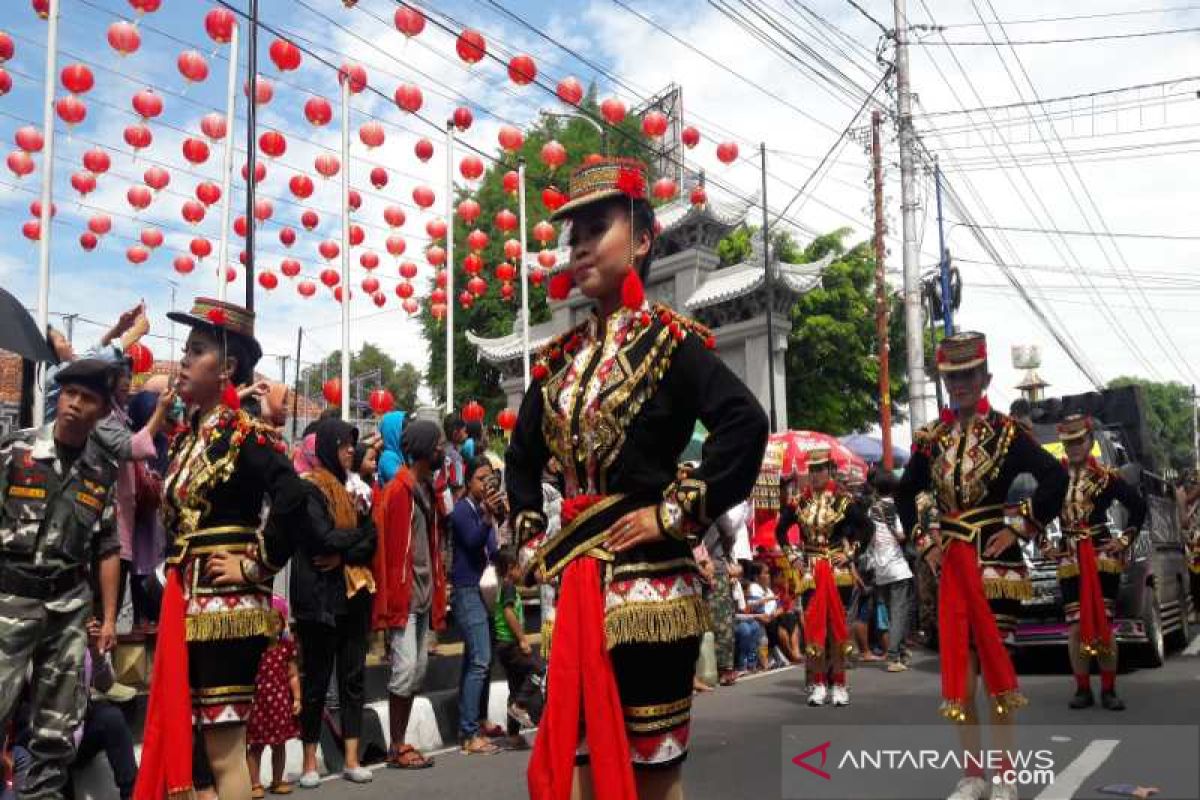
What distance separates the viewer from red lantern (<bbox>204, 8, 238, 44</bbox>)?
12547 millimetres

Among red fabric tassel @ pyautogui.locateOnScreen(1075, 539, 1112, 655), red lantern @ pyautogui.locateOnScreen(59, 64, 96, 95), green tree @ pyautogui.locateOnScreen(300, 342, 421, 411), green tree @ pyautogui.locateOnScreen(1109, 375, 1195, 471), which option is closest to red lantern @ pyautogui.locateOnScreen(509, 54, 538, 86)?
red lantern @ pyautogui.locateOnScreen(59, 64, 96, 95)

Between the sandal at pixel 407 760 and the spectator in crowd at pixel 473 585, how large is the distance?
1.70 ft

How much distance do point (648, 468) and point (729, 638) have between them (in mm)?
8160

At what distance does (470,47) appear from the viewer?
12.8 meters

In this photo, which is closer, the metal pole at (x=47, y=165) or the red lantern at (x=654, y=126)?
the metal pole at (x=47, y=165)

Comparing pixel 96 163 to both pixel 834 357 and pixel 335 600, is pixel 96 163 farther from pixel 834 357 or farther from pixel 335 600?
pixel 834 357

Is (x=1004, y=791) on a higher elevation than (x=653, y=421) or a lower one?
lower

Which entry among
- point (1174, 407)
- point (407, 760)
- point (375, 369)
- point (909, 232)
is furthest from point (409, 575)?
point (1174, 407)

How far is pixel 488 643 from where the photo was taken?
721cm

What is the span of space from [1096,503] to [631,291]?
21.8 ft

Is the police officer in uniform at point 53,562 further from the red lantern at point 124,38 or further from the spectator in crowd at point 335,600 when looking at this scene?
the red lantern at point 124,38

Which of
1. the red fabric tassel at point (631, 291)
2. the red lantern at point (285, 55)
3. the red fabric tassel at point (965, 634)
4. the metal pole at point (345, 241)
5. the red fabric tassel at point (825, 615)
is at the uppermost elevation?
the red lantern at point (285, 55)

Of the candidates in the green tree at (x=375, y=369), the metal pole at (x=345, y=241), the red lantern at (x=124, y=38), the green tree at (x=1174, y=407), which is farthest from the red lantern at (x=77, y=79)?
the green tree at (x=1174, y=407)

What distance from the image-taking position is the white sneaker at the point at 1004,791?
484 cm
